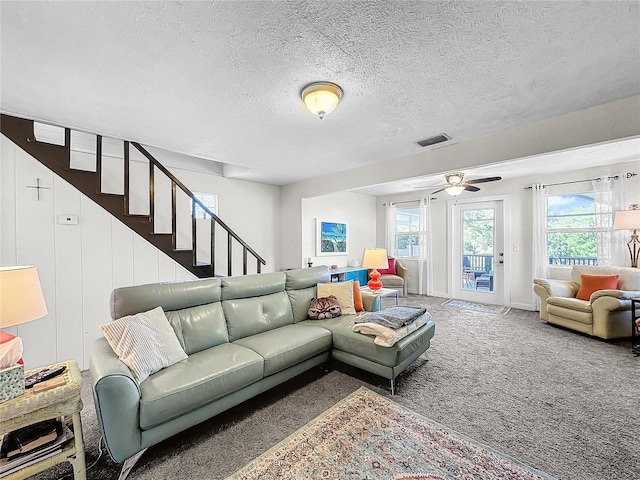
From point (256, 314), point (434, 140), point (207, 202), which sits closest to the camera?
point (256, 314)

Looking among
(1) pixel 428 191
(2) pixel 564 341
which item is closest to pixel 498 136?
(2) pixel 564 341

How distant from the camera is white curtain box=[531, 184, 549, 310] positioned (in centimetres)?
482

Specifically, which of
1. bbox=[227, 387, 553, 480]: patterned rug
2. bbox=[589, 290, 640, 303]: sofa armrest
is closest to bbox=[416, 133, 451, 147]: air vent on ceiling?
bbox=[227, 387, 553, 480]: patterned rug

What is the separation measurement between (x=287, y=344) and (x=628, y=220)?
15.5 ft

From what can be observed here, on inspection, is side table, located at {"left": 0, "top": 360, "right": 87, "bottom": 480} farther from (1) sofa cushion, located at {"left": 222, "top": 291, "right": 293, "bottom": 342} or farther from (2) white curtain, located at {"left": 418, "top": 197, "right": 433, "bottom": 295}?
(2) white curtain, located at {"left": 418, "top": 197, "right": 433, "bottom": 295}

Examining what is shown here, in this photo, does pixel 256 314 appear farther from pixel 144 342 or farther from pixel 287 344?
pixel 144 342

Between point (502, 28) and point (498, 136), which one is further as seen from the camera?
point (498, 136)

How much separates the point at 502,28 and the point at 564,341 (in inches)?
153

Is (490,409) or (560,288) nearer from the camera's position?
(490,409)

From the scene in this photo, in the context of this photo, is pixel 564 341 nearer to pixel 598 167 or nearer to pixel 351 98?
pixel 598 167

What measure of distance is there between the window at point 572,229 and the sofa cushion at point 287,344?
466 cm

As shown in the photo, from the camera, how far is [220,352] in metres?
2.19

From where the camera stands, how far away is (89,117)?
237cm

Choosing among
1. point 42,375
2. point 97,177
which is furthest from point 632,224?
point 97,177
